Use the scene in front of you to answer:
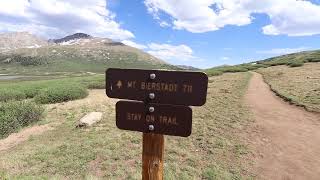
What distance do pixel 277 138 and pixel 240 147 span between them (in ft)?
6.24

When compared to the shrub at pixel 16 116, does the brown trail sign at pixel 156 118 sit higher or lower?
higher

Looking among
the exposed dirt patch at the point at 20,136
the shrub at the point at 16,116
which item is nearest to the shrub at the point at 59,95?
the shrub at the point at 16,116

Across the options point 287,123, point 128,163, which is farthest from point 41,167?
point 287,123

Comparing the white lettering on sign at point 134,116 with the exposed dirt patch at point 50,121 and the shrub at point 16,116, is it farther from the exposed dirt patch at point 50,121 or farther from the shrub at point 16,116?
the shrub at point 16,116

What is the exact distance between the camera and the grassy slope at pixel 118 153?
9.91m

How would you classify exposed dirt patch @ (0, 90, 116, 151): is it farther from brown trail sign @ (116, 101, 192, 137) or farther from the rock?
brown trail sign @ (116, 101, 192, 137)

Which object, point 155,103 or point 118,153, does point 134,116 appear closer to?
point 155,103

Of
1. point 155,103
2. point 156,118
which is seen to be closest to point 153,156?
point 156,118

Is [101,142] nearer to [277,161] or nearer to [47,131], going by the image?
[47,131]

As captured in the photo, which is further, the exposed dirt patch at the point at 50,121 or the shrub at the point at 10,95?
the shrub at the point at 10,95

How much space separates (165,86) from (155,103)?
25 cm

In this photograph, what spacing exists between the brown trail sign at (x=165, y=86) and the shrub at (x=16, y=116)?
1212 cm

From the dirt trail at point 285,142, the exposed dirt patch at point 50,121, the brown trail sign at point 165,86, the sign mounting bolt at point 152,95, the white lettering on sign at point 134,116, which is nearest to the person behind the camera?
the brown trail sign at point 165,86

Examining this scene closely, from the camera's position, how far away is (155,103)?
14.7 feet
